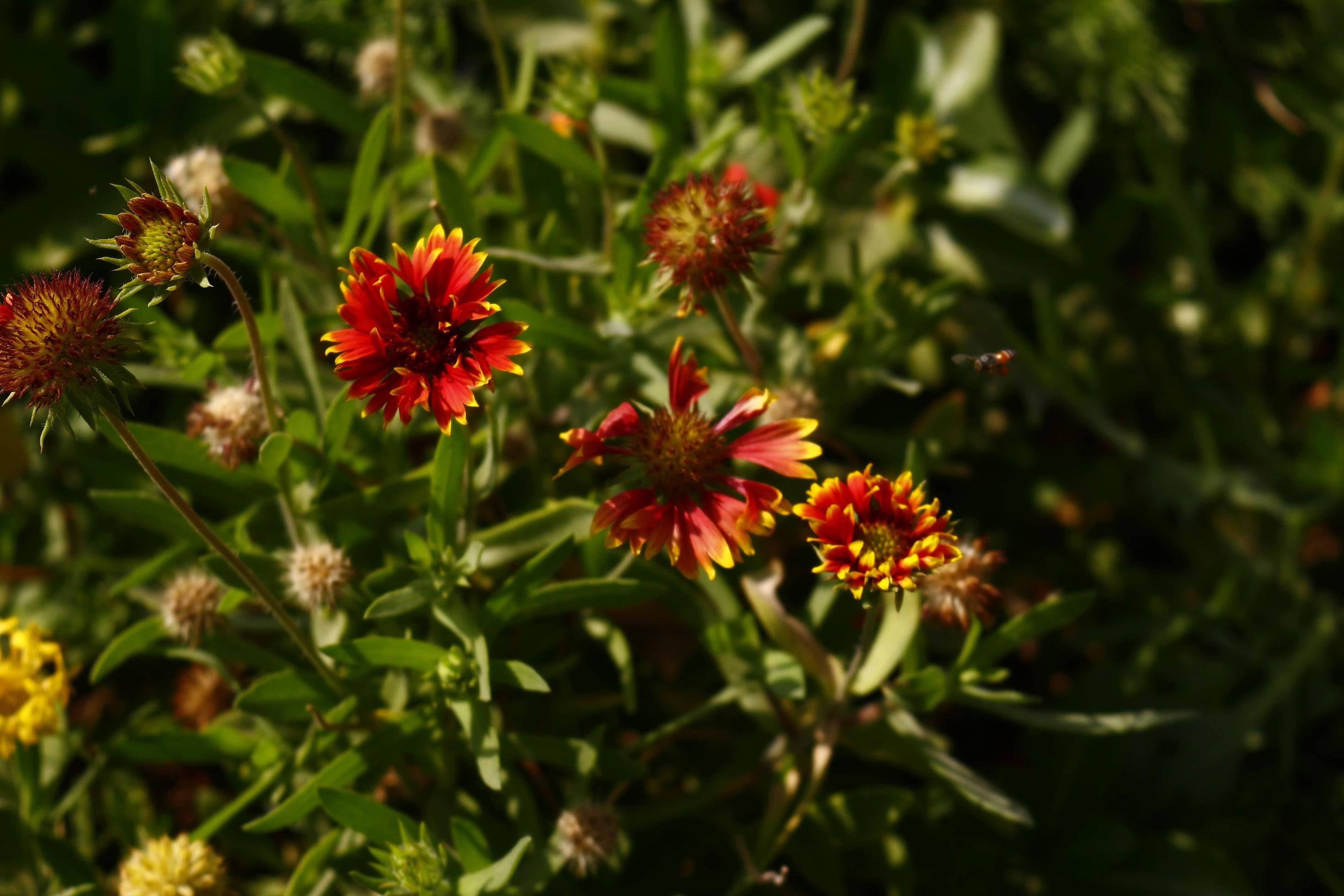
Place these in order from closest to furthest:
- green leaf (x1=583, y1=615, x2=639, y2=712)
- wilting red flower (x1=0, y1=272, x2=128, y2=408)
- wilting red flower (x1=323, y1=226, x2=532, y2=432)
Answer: wilting red flower (x1=0, y1=272, x2=128, y2=408) < wilting red flower (x1=323, y1=226, x2=532, y2=432) < green leaf (x1=583, y1=615, x2=639, y2=712)

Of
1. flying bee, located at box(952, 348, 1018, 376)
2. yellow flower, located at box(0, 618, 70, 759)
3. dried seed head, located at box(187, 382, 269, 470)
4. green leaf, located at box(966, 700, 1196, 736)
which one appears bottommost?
yellow flower, located at box(0, 618, 70, 759)

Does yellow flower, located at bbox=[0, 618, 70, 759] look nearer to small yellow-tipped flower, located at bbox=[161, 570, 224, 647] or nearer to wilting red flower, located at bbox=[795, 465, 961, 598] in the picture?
small yellow-tipped flower, located at bbox=[161, 570, 224, 647]

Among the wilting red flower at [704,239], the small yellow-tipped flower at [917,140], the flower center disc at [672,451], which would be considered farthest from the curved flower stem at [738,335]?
the small yellow-tipped flower at [917,140]

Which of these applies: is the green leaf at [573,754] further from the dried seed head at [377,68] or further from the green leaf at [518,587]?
the dried seed head at [377,68]

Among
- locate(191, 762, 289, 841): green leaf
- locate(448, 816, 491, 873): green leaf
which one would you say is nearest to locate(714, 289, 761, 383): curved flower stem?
locate(448, 816, 491, 873): green leaf

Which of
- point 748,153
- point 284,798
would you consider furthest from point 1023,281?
point 284,798

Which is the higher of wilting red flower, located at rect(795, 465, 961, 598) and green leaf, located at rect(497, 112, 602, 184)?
green leaf, located at rect(497, 112, 602, 184)

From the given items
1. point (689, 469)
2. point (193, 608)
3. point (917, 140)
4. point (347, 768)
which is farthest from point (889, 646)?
point (193, 608)

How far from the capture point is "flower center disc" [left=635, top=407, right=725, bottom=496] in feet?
4.09

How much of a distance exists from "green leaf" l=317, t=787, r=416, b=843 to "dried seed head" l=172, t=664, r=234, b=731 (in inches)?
19.1

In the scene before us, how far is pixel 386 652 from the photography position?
50.2 inches

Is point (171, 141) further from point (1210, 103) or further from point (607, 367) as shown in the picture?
point (1210, 103)

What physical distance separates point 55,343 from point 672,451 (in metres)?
0.64

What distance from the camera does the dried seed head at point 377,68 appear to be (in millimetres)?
1793
